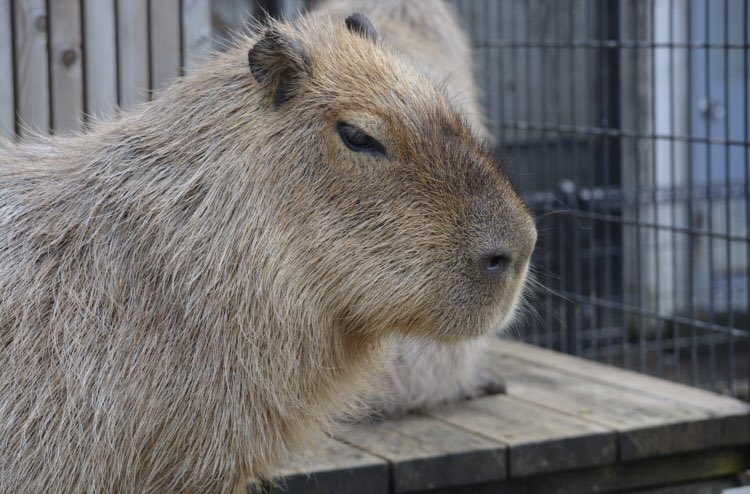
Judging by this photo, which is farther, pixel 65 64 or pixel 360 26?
pixel 65 64

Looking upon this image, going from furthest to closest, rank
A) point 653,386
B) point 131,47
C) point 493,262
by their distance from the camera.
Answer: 1. point 653,386
2. point 131,47
3. point 493,262

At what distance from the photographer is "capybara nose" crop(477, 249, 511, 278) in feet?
8.51

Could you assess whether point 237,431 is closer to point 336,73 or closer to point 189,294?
point 189,294

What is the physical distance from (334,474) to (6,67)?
6.06 ft

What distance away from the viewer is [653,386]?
15.0ft

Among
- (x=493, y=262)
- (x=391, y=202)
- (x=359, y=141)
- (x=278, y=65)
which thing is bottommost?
(x=493, y=262)

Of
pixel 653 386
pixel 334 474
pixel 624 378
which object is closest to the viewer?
pixel 334 474

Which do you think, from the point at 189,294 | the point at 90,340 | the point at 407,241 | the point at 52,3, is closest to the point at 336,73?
the point at 407,241

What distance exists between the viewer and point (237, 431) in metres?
2.75

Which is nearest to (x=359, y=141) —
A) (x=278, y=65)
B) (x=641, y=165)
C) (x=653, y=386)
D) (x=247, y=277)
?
(x=278, y=65)

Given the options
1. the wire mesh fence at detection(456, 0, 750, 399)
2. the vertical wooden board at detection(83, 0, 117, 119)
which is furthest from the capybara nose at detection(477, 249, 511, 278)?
the wire mesh fence at detection(456, 0, 750, 399)

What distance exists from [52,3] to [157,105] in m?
1.26

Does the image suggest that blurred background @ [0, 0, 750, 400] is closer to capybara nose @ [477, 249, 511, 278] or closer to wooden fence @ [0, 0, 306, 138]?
wooden fence @ [0, 0, 306, 138]

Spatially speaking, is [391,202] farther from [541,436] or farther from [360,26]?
[541,436]
